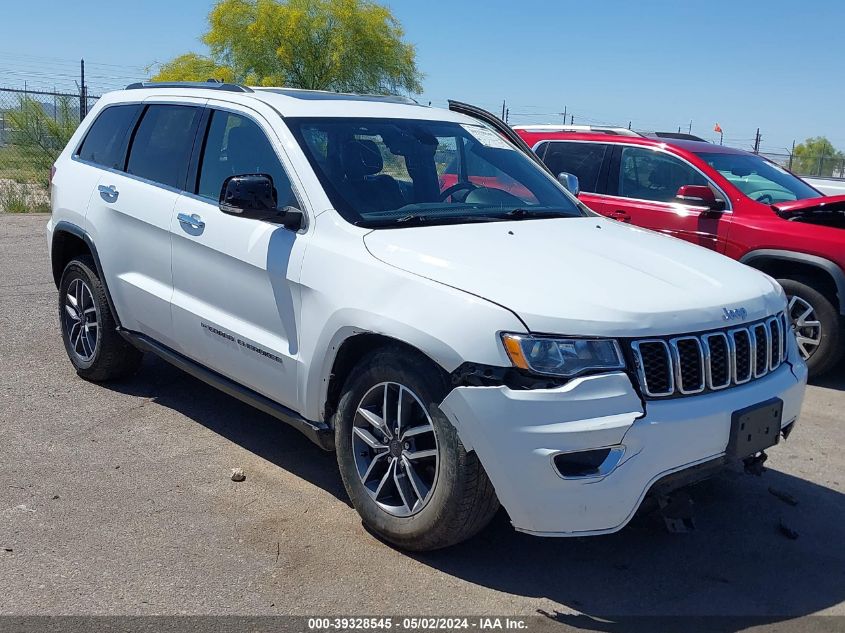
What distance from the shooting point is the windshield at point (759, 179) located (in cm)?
752

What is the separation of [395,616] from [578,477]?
34.1 inches

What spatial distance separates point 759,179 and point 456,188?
3987 mm

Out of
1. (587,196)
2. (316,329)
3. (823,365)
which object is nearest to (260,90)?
(316,329)

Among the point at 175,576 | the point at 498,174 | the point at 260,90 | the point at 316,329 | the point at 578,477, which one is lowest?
the point at 175,576

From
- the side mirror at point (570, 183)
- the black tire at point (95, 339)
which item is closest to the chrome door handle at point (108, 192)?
the black tire at point (95, 339)

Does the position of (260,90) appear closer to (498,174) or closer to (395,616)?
(498,174)

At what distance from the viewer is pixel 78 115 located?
18.4 meters

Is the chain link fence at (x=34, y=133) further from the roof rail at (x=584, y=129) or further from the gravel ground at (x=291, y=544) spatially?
the gravel ground at (x=291, y=544)

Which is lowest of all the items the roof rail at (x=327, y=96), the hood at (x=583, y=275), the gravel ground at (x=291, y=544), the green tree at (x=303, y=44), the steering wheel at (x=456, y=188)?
the gravel ground at (x=291, y=544)

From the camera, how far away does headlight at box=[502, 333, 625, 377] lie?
329 centimetres

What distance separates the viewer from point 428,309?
351cm

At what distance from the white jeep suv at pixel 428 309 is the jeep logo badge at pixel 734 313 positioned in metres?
0.01

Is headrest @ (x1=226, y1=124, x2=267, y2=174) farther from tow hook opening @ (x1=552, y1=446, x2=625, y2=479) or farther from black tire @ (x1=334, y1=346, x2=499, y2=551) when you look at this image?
tow hook opening @ (x1=552, y1=446, x2=625, y2=479)

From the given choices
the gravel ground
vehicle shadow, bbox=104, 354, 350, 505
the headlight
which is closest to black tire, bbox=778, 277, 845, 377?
the gravel ground
